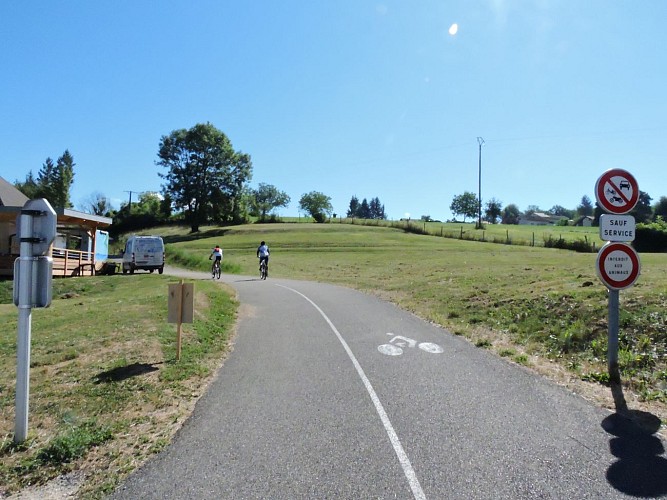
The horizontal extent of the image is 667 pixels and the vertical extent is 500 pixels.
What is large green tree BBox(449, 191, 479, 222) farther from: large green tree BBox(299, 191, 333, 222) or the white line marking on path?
the white line marking on path

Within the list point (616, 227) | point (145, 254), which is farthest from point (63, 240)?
point (616, 227)

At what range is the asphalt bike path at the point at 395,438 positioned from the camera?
12.4 feet

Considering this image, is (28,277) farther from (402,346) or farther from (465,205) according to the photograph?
(465,205)

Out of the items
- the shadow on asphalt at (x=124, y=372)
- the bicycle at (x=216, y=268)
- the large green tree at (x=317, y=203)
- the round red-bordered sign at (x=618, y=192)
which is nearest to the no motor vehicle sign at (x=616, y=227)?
the round red-bordered sign at (x=618, y=192)

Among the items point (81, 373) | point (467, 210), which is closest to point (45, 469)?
point (81, 373)

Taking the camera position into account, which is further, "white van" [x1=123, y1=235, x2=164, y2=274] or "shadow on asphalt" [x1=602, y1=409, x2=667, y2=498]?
"white van" [x1=123, y1=235, x2=164, y2=274]

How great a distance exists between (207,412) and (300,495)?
2.25 metres

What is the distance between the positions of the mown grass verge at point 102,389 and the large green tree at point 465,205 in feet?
505

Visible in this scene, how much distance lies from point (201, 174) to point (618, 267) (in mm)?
73595

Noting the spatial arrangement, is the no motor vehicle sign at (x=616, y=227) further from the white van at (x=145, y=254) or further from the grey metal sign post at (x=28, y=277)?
the white van at (x=145, y=254)

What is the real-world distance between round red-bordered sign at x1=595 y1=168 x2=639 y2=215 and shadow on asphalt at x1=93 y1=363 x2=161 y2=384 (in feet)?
23.1

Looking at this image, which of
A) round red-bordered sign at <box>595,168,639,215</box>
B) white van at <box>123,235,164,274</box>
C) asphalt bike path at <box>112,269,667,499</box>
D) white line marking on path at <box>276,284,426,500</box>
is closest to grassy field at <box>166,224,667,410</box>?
asphalt bike path at <box>112,269,667,499</box>

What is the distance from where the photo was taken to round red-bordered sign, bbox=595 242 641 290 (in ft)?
21.9

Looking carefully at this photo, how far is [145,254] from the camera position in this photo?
90.2ft
